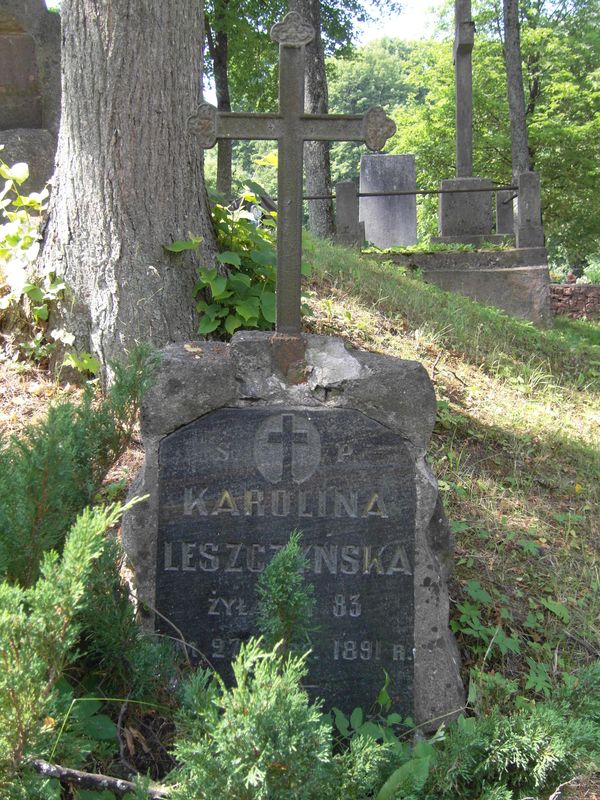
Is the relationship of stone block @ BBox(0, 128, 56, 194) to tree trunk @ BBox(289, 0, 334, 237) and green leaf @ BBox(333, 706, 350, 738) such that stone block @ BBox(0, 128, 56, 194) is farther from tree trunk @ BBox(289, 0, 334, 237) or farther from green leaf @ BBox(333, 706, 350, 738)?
tree trunk @ BBox(289, 0, 334, 237)

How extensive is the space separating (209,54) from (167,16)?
11456 mm

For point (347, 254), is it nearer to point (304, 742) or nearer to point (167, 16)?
point (167, 16)

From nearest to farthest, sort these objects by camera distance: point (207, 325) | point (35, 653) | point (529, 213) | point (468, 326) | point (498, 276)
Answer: point (35, 653)
point (207, 325)
point (468, 326)
point (498, 276)
point (529, 213)

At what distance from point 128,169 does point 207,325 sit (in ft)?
3.18

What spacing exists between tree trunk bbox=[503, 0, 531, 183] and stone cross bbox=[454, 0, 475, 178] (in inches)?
136

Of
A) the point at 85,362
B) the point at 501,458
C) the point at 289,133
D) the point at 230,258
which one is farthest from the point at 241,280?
the point at 501,458

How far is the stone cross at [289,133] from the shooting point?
10.4 feet

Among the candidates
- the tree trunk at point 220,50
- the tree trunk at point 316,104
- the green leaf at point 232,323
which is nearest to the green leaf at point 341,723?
the green leaf at point 232,323

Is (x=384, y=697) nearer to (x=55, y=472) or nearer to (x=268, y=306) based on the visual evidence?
(x=55, y=472)

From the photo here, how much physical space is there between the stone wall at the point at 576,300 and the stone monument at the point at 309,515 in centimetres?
1241

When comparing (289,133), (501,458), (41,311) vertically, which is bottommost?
(501,458)

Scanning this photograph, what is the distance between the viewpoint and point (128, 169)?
4453mm

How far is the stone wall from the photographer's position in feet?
48.2

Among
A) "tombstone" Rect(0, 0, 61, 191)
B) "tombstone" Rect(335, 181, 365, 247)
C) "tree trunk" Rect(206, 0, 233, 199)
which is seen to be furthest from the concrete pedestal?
"tombstone" Rect(0, 0, 61, 191)
